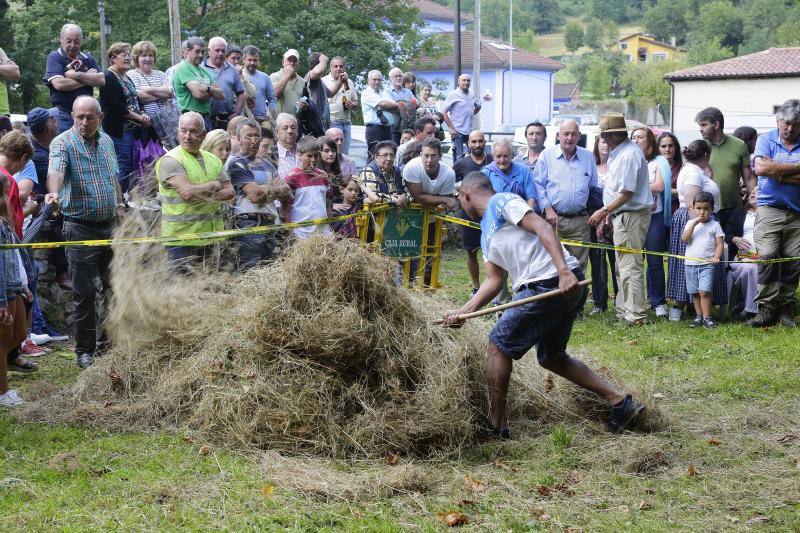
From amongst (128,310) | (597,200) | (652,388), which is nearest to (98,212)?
(128,310)

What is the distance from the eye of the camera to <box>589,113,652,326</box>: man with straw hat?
10523 millimetres

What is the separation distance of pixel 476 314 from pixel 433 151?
444 cm

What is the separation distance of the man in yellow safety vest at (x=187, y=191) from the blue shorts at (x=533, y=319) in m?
2.93

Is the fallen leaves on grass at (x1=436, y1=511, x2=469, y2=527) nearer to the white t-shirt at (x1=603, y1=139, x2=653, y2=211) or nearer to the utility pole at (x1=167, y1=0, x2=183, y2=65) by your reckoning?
the white t-shirt at (x1=603, y1=139, x2=653, y2=211)

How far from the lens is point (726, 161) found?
11312 mm

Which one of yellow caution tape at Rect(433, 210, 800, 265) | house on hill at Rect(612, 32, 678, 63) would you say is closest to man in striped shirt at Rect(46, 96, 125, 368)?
yellow caution tape at Rect(433, 210, 800, 265)

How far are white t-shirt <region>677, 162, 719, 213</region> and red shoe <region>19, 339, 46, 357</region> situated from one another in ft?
23.4

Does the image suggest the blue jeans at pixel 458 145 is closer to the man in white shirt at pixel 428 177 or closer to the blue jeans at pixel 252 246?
the man in white shirt at pixel 428 177

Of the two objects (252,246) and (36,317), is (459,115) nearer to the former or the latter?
(252,246)

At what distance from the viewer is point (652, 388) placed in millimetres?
7992

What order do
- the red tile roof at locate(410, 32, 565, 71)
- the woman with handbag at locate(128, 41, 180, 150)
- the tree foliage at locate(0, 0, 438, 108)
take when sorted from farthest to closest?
the red tile roof at locate(410, 32, 565, 71) < the tree foliage at locate(0, 0, 438, 108) < the woman with handbag at locate(128, 41, 180, 150)

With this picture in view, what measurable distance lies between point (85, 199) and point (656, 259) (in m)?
6.49

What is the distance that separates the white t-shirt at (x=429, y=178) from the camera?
10.6m

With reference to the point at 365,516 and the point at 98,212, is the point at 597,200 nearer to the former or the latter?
the point at 98,212
